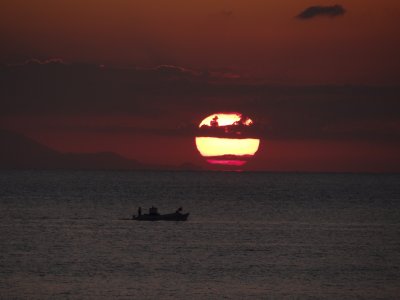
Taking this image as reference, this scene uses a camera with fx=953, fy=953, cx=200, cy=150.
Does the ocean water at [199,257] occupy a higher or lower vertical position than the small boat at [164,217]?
lower

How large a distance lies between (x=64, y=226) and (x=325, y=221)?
1272 inches

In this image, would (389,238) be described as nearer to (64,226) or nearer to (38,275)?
(64,226)

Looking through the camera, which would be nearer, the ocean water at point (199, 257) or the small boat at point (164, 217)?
the ocean water at point (199, 257)

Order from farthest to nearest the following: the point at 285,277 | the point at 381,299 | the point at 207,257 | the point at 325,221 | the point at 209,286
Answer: the point at 325,221 → the point at 207,257 → the point at 285,277 → the point at 209,286 → the point at 381,299

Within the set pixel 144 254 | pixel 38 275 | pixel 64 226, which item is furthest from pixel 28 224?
pixel 38 275

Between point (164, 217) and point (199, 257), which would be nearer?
point (199, 257)

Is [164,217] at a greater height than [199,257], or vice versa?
[164,217]


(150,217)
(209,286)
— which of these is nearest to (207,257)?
(209,286)

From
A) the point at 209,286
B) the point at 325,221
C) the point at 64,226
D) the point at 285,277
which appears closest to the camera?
the point at 209,286

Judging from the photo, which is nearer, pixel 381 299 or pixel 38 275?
pixel 381 299

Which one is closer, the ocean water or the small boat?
the ocean water

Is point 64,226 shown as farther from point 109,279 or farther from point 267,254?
point 109,279

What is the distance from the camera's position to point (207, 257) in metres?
69.1

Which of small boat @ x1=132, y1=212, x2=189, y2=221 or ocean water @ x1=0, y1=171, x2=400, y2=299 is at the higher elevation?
small boat @ x1=132, y1=212, x2=189, y2=221
